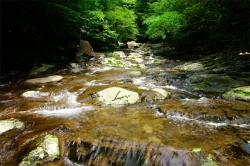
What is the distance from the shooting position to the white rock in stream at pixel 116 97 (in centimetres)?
546

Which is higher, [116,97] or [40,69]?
[40,69]

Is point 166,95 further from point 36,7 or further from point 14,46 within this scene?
point 14,46

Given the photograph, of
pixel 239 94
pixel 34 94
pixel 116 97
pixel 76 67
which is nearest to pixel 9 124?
pixel 34 94

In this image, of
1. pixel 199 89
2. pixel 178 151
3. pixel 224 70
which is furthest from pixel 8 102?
pixel 224 70

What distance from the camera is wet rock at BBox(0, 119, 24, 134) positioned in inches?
155

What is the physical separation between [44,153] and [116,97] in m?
2.76

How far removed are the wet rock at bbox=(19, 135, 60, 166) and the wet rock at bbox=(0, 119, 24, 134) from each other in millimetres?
906

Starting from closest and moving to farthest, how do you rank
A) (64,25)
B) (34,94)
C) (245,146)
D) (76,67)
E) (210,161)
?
(210,161) < (245,146) < (34,94) < (64,25) < (76,67)

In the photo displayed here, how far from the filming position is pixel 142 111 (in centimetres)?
494

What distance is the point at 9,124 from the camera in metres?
4.09

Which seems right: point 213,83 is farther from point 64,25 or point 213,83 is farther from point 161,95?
point 64,25

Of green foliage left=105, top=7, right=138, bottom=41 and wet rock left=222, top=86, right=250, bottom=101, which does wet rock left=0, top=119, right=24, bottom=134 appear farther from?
green foliage left=105, top=7, right=138, bottom=41

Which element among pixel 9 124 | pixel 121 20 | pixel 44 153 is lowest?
pixel 44 153

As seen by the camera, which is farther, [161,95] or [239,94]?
[161,95]
